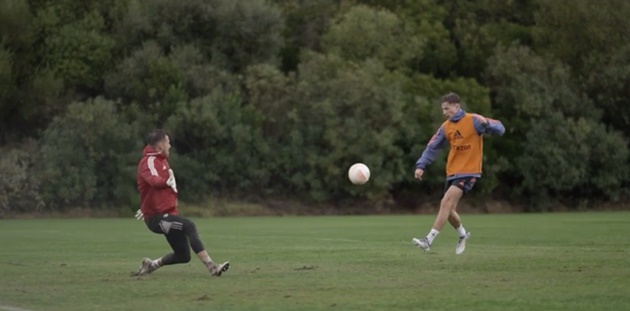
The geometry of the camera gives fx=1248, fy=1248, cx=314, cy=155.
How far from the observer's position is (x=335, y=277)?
15.6 metres

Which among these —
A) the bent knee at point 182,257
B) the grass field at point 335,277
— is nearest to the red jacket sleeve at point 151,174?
the bent knee at point 182,257

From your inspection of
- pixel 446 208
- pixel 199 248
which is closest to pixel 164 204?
pixel 199 248

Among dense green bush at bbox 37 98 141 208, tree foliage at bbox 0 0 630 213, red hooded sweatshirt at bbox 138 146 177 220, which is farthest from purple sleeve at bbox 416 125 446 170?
tree foliage at bbox 0 0 630 213

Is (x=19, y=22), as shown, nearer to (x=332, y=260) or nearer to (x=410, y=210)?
(x=410, y=210)

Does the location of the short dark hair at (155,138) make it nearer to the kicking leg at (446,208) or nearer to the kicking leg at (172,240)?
the kicking leg at (172,240)

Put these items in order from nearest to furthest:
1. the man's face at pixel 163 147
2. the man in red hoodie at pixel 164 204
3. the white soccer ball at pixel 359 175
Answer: the man in red hoodie at pixel 164 204
the man's face at pixel 163 147
the white soccer ball at pixel 359 175

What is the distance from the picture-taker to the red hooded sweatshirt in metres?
15.7

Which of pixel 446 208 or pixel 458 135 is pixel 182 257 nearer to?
pixel 446 208

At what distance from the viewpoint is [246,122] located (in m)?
59.8

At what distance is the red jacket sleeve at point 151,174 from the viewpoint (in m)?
15.7

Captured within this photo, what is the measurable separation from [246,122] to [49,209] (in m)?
10.2

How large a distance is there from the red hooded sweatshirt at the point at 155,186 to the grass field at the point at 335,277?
35.3 inches

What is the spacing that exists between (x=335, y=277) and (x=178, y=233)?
214 centimetres

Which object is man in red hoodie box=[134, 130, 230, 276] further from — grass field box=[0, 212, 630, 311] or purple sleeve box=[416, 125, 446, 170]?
purple sleeve box=[416, 125, 446, 170]
